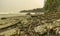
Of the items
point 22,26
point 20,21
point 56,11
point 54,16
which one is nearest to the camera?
point 22,26

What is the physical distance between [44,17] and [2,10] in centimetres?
45

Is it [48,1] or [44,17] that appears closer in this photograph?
[44,17]

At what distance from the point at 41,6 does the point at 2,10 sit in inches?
15.3

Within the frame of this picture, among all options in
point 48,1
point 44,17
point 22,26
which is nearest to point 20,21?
point 22,26

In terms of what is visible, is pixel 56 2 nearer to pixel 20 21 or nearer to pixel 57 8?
pixel 57 8

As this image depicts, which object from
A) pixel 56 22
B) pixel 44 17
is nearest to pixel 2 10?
pixel 44 17

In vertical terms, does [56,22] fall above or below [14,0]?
below

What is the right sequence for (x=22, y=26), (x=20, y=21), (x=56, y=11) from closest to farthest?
(x=22, y=26)
(x=20, y=21)
(x=56, y=11)

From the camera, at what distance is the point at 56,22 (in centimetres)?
122

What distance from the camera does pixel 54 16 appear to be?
1378 millimetres

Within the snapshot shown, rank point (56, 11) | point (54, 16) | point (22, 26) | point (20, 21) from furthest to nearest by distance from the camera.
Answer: point (56, 11) → point (54, 16) → point (20, 21) → point (22, 26)

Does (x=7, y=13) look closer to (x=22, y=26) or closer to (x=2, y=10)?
(x=2, y=10)

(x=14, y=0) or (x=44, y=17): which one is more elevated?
(x=14, y=0)

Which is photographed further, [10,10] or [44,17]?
[10,10]
